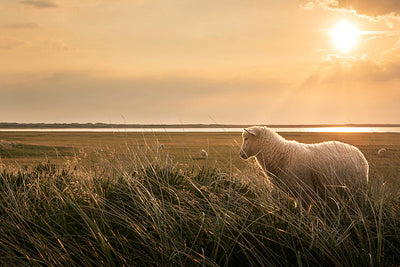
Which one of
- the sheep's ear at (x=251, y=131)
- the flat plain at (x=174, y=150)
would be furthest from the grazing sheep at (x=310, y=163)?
the flat plain at (x=174, y=150)

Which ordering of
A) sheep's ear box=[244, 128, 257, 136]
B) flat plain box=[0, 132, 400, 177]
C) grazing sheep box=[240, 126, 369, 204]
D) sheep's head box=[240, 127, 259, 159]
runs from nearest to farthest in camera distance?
grazing sheep box=[240, 126, 369, 204] → flat plain box=[0, 132, 400, 177] → sheep's ear box=[244, 128, 257, 136] → sheep's head box=[240, 127, 259, 159]

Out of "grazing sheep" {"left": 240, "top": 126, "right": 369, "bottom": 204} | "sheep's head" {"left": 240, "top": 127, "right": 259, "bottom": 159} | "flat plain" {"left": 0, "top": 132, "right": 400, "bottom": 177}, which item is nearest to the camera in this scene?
"grazing sheep" {"left": 240, "top": 126, "right": 369, "bottom": 204}

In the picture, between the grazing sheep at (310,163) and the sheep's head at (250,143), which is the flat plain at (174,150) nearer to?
the sheep's head at (250,143)

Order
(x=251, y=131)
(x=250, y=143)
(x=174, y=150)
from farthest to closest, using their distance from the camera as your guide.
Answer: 1. (x=174, y=150)
2. (x=250, y=143)
3. (x=251, y=131)

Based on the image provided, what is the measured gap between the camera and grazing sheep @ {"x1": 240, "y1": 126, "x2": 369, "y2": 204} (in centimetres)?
686

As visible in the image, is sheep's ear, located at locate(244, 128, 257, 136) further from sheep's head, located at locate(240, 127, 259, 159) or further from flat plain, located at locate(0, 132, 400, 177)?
flat plain, located at locate(0, 132, 400, 177)

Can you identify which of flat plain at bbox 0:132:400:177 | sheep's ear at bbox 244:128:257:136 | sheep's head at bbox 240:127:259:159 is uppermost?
sheep's ear at bbox 244:128:257:136

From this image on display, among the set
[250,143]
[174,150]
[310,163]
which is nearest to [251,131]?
[250,143]

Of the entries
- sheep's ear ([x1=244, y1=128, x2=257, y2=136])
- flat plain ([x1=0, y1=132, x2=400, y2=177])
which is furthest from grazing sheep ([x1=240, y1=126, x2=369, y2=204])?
flat plain ([x1=0, y1=132, x2=400, y2=177])

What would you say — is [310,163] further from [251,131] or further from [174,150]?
[174,150]

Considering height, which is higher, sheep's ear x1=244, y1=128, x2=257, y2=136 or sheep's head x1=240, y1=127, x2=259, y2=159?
sheep's ear x1=244, y1=128, x2=257, y2=136

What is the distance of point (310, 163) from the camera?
7066mm

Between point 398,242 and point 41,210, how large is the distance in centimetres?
436

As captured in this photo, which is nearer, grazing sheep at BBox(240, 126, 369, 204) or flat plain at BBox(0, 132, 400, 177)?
grazing sheep at BBox(240, 126, 369, 204)
